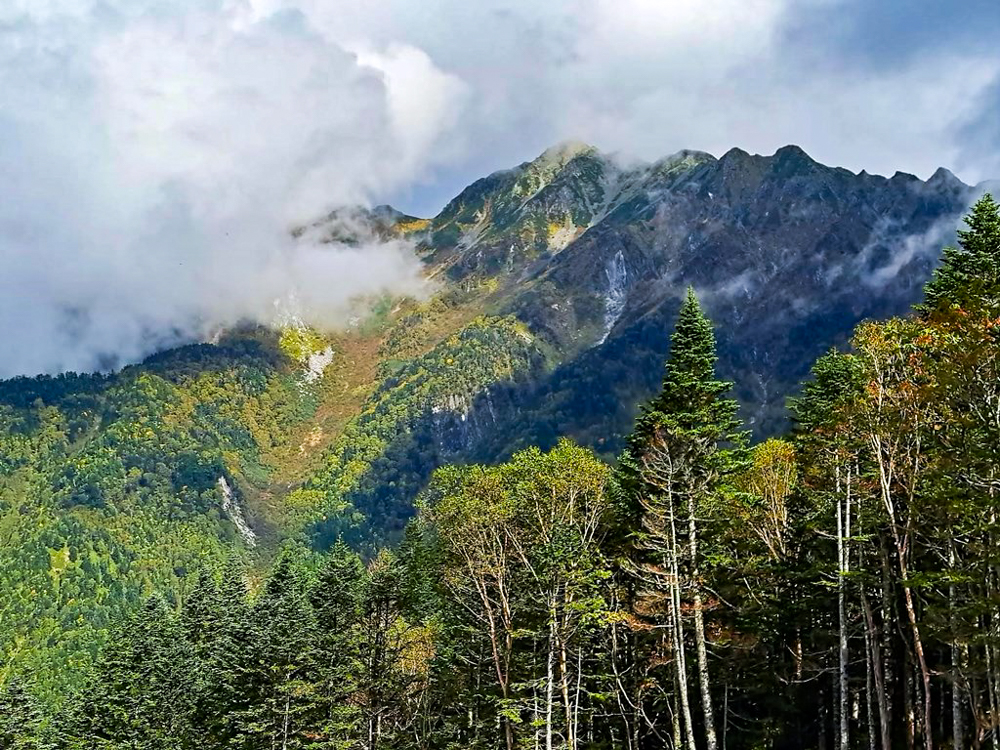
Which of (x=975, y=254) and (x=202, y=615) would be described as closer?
(x=975, y=254)

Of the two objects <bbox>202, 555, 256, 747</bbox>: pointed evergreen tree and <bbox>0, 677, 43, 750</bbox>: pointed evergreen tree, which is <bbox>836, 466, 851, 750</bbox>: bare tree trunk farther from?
<bbox>0, 677, 43, 750</bbox>: pointed evergreen tree

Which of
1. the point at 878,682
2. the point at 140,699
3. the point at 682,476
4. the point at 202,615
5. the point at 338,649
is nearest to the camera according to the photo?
the point at 878,682

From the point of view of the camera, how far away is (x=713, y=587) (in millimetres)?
38938

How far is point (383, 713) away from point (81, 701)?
34.4 metres

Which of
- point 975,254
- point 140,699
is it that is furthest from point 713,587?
point 140,699

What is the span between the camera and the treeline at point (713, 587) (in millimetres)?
25047

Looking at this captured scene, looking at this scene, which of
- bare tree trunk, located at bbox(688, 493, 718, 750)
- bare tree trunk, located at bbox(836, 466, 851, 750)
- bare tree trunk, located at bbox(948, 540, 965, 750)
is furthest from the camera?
bare tree trunk, located at bbox(688, 493, 718, 750)

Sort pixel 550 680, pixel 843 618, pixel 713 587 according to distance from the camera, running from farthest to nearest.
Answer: pixel 713 587
pixel 550 680
pixel 843 618

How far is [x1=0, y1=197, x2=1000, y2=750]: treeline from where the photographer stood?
25.0m

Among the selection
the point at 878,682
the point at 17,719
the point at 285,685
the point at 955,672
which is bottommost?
the point at 17,719

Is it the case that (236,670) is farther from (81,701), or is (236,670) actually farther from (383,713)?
(81,701)

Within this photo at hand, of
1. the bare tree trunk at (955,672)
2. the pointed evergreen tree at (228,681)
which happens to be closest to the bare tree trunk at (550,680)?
the bare tree trunk at (955,672)

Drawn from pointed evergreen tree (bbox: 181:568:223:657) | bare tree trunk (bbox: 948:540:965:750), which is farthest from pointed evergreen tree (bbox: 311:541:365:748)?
bare tree trunk (bbox: 948:540:965:750)

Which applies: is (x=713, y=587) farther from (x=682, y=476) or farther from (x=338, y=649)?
(x=338, y=649)
